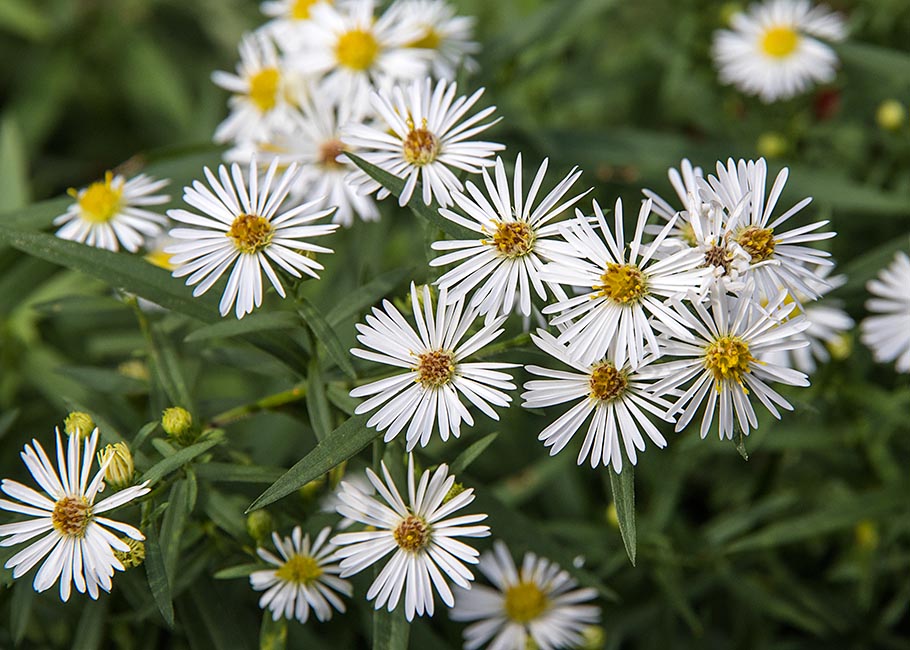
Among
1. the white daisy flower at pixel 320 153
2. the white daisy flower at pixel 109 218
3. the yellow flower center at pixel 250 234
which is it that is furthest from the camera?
the white daisy flower at pixel 320 153

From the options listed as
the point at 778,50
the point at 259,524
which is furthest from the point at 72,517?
the point at 778,50

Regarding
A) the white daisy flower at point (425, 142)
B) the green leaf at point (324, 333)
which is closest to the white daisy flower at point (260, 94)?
the white daisy flower at point (425, 142)

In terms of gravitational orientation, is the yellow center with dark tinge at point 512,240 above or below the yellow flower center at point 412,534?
above

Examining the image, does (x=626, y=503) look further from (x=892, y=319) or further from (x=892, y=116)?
(x=892, y=116)

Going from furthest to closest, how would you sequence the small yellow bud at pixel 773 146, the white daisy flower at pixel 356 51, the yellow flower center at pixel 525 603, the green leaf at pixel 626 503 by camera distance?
the small yellow bud at pixel 773 146
the white daisy flower at pixel 356 51
the yellow flower center at pixel 525 603
the green leaf at pixel 626 503

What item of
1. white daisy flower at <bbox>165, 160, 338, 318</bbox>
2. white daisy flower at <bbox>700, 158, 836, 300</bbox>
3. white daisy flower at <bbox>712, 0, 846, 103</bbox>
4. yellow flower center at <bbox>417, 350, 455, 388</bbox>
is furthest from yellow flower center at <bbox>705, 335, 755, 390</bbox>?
white daisy flower at <bbox>712, 0, 846, 103</bbox>

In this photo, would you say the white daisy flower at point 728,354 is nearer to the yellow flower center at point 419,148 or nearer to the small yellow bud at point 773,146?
the yellow flower center at point 419,148
